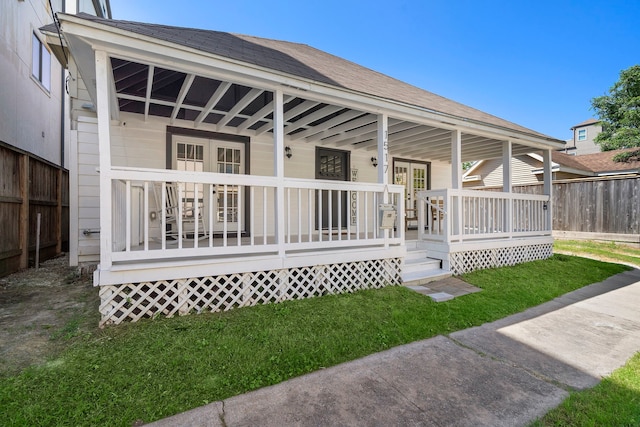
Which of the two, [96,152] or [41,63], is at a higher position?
[41,63]

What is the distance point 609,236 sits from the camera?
9.82m

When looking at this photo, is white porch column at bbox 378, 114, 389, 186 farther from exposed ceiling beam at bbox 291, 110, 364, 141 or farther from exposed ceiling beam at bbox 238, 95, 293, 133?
exposed ceiling beam at bbox 238, 95, 293, 133

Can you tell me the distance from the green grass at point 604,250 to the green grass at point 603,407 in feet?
22.8

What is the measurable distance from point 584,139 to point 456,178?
94.3 ft

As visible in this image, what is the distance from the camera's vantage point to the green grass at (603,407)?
6.37ft

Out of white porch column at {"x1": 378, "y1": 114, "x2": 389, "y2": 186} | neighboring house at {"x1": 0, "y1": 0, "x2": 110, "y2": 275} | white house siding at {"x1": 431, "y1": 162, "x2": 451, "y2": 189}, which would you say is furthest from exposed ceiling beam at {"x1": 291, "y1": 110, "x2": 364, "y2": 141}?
white house siding at {"x1": 431, "y1": 162, "x2": 451, "y2": 189}

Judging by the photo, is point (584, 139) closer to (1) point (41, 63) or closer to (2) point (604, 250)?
(2) point (604, 250)

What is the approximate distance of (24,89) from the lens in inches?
296

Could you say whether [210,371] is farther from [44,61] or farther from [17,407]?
[44,61]

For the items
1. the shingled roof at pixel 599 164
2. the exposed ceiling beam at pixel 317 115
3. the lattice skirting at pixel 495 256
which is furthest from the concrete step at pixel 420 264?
the shingled roof at pixel 599 164

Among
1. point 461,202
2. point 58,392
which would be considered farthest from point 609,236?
point 58,392

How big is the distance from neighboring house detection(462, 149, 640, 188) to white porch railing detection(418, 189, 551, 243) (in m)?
8.31

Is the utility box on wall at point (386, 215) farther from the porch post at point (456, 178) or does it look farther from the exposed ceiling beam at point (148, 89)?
the exposed ceiling beam at point (148, 89)

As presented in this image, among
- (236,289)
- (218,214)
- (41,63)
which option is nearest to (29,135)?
(41,63)
